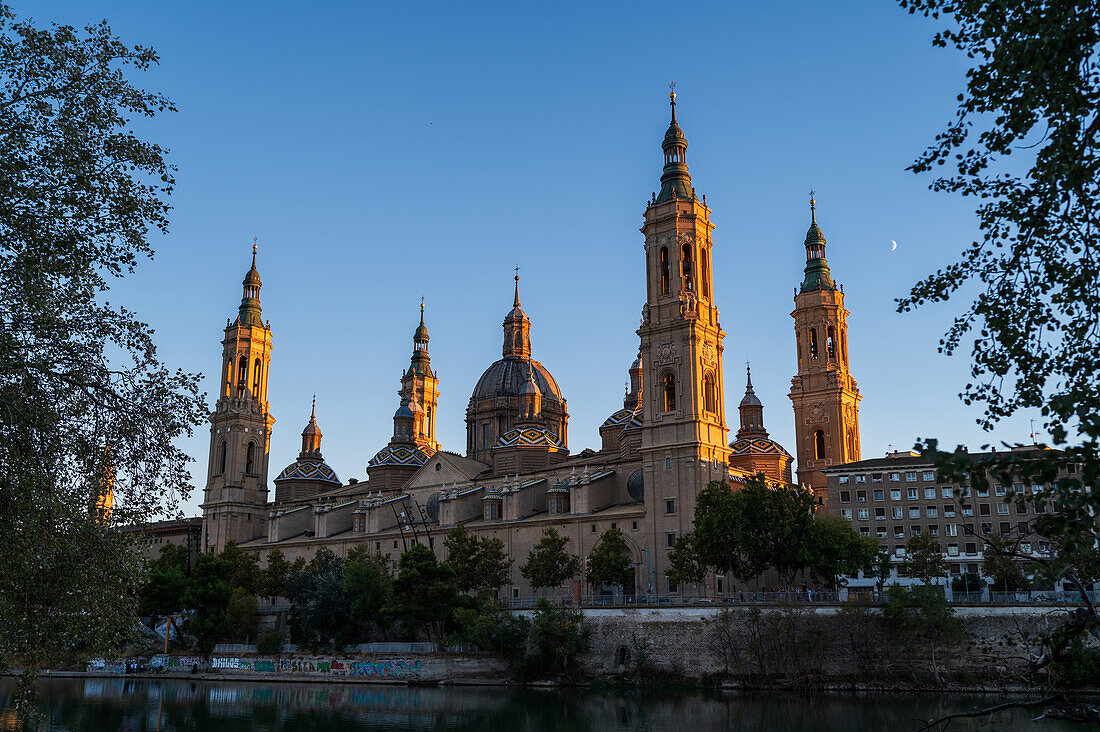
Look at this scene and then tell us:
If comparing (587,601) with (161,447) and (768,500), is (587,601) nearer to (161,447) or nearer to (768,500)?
(768,500)

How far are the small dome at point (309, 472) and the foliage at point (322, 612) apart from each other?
37071mm

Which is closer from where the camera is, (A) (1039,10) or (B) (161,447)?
(A) (1039,10)

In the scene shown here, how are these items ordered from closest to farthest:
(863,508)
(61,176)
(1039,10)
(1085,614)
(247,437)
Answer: (1085,614) → (1039,10) → (61,176) → (863,508) → (247,437)

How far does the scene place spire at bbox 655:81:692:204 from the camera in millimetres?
76688

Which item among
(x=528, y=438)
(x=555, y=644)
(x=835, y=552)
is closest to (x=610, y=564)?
(x=555, y=644)

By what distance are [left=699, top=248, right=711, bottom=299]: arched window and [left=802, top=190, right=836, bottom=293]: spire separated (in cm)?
2225

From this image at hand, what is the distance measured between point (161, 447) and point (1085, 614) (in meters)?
14.4

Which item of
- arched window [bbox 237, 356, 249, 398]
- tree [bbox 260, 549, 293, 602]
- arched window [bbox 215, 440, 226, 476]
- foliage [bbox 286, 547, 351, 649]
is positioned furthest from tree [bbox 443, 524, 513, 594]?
arched window [bbox 237, 356, 249, 398]

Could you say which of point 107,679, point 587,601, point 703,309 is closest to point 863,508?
point 703,309

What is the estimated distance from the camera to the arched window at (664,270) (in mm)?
74625

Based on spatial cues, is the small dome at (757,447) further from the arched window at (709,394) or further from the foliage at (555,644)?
the foliage at (555,644)

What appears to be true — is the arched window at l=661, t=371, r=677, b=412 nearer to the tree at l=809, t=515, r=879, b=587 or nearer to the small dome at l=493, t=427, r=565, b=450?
the tree at l=809, t=515, r=879, b=587

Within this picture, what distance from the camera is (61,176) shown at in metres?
16.3

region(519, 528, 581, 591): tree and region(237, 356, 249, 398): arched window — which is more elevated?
region(237, 356, 249, 398): arched window
